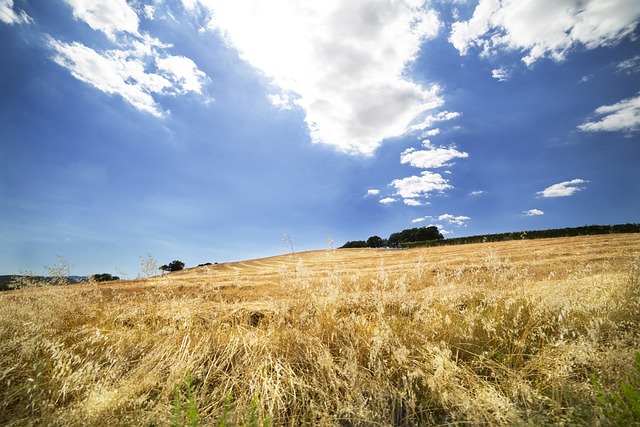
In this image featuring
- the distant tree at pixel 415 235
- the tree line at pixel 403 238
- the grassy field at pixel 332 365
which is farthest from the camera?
the distant tree at pixel 415 235

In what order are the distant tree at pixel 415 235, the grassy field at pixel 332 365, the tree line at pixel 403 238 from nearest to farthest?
the grassy field at pixel 332 365 → the tree line at pixel 403 238 → the distant tree at pixel 415 235

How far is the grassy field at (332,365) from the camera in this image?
7.71ft

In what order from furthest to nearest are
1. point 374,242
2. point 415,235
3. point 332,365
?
point 415,235, point 374,242, point 332,365

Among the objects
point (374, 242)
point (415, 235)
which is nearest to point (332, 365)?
point (374, 242)

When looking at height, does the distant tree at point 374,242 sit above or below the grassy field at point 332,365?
above

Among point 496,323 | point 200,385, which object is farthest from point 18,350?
point 496,323

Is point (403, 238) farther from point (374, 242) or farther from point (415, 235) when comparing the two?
point (374, 242)

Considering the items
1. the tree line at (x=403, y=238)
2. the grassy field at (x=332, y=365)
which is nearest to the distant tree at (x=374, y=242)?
the tree line at (x=403, y=238)

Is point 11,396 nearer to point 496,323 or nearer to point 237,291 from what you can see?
point 237,291

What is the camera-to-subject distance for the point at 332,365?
9.49 ft

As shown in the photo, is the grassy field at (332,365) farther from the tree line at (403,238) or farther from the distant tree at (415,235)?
the distant tree at (415,235)

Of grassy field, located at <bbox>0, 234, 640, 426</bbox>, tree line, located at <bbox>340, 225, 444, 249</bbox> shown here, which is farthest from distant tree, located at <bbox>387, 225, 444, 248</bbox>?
grassy field, located at <bbox>0, 234, 640, 426</bbox>

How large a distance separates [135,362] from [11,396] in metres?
1.02

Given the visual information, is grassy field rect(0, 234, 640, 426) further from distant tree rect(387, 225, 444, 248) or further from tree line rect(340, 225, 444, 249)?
distant tree rect(387, 225, 444, 248)
